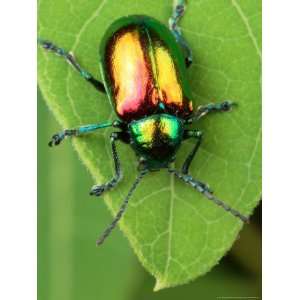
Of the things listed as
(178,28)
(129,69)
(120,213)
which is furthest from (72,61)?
(120,213)

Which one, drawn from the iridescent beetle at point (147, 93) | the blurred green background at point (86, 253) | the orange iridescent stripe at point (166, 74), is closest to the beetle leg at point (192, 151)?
the iridescent beetle at point (147, 93)

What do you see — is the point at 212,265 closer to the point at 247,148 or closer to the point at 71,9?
the point at 247,148

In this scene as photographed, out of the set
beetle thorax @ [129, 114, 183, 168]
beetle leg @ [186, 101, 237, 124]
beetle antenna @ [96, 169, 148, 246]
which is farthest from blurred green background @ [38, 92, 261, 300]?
beetle leg @ [186, 101, 237, 124]

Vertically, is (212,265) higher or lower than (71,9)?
lower

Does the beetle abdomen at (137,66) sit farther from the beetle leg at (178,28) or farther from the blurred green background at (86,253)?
the blurred green background at (86,253)

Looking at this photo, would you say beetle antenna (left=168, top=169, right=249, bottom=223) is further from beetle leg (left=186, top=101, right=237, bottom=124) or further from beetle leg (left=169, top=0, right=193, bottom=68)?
beetle leg (left=169, top=0, right=193, bottom=68)
